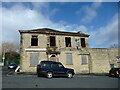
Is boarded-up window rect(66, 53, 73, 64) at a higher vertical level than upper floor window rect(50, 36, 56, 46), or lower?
lower

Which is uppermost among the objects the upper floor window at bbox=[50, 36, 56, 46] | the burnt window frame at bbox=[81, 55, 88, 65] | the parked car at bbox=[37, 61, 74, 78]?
the upper floor window at bbox=[50, 36, 56, 46]

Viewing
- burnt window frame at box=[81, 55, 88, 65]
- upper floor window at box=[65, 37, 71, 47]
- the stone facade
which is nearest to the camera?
the stone facade

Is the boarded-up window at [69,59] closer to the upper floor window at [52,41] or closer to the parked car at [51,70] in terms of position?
the upper floor window at [52,41]

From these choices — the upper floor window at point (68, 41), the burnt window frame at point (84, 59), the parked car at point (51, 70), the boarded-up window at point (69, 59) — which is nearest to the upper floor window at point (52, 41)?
the upper floor window at point (68, 41)

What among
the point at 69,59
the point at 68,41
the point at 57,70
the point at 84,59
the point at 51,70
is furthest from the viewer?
the point at 68,41

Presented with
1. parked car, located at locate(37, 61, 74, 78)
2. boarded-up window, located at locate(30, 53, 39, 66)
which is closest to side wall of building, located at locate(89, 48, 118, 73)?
boarded-up window, located at locate(30, 53, 39, 66)

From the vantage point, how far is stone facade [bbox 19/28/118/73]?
23.9m

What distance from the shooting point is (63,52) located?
83.0 ft

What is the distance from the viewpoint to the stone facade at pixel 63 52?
23909 mm

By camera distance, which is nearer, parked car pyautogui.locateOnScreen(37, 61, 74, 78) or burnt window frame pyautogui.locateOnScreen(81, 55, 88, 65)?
parked car pyautogui.locateOnScreen(37, 61, 74, 78)

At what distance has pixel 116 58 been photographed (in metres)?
Answer: 28.6

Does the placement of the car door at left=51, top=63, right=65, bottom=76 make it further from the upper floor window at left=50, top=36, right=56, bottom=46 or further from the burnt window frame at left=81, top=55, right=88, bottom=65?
the burnt window frame at left=81, top=55, right=88, bottom=65

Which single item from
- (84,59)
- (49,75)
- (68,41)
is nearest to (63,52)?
(68,41)

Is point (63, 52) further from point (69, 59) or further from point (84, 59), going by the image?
point (84, 59)
